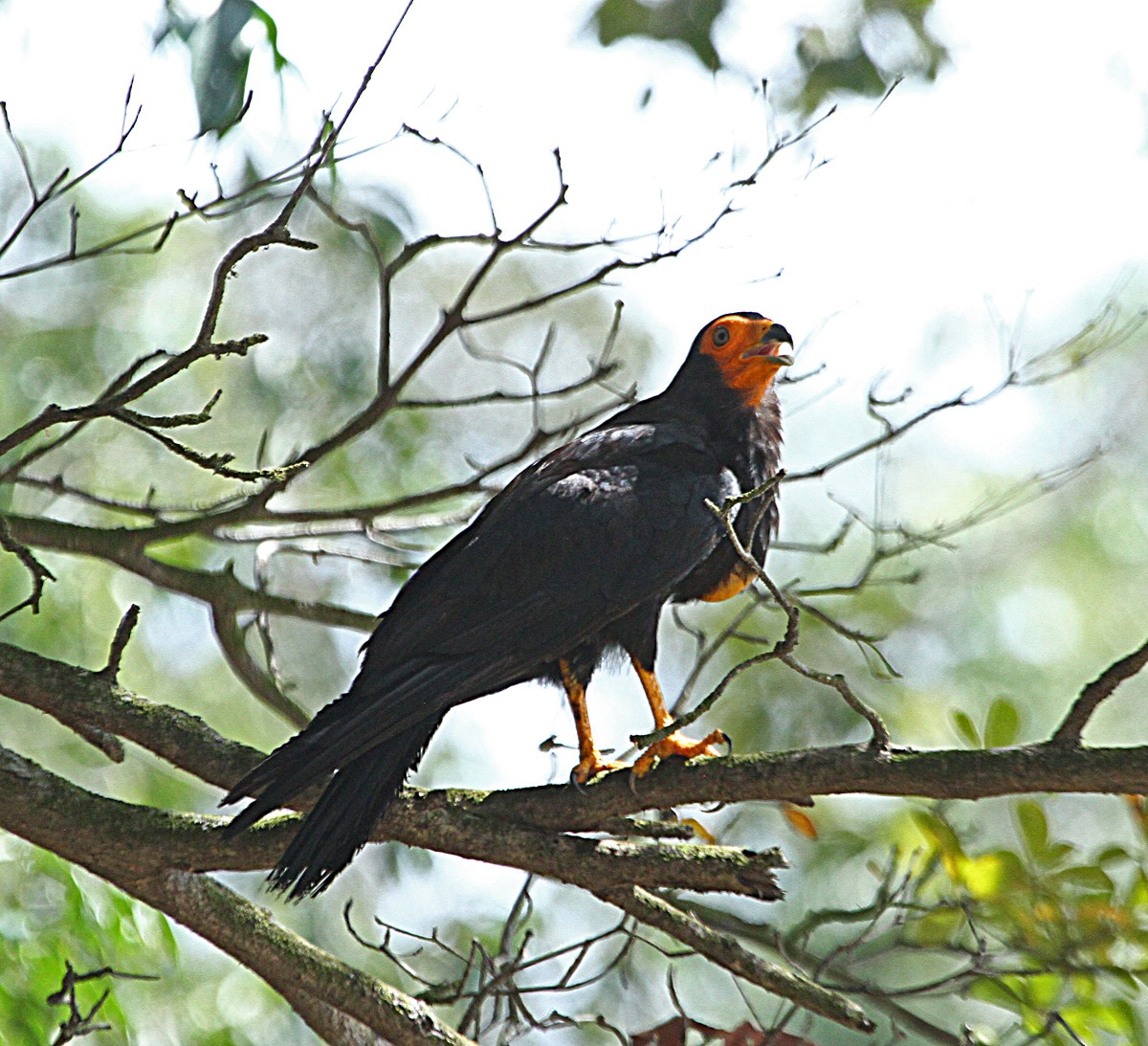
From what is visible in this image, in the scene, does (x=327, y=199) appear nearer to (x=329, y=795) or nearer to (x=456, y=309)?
(x=456, y=309)

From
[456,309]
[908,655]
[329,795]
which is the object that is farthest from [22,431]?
[908,655]

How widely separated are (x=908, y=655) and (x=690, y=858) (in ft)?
16.4

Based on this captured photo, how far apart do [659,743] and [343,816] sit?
0.74 metres

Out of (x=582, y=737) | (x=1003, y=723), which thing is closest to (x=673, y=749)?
(x=582, y=737)

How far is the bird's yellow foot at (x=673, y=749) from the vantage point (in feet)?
9.45

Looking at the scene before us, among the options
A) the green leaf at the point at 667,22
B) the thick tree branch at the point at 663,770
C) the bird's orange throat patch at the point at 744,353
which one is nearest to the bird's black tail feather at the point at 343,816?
the thick tree branch at the point at 663,770

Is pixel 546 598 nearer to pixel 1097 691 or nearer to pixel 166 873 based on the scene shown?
pixel 166 873

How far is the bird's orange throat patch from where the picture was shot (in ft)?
12.9

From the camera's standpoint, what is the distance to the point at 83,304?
278 inches

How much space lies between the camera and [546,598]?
3.19m

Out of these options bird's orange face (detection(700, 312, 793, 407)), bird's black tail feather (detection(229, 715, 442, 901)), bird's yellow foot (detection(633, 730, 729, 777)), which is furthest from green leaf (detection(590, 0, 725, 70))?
bird's black tail feather (detection(229, 715, 442, 901))

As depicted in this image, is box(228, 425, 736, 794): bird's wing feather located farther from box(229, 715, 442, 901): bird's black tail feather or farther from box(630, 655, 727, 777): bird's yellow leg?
box(630, 655, 727, 777): bird's yellow leg

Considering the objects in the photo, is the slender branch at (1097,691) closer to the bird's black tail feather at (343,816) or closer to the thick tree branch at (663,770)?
the thick tree branch at (663,770)

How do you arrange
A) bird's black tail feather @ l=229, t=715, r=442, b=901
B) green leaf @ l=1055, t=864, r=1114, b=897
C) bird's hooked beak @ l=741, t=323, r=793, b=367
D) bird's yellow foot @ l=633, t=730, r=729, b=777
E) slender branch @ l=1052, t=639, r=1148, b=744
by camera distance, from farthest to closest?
1. bird's hooked beak @ l=741, t=323, r=793, b=367
2. green leaf @ l=1055, t=864, r=1114, b=897
3. bird's yellow foot @ l=633, t=730, r=729, b=777
4. bird's black tail feather @ l=229, t=715, r=442, b=901
5. slender branch @ l=1052, t=639, r=1148, b=744
